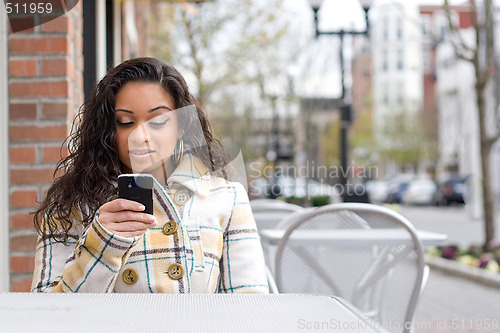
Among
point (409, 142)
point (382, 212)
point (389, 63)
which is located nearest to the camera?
point (382, 212)

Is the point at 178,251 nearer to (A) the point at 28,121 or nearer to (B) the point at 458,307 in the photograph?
(A) the point at 28,121

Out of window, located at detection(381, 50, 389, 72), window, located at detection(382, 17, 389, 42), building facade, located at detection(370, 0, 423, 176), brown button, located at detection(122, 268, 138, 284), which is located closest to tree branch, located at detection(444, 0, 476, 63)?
brown button, located at detection(122, 268, 138, 284)

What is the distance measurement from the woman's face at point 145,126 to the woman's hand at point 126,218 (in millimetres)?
320

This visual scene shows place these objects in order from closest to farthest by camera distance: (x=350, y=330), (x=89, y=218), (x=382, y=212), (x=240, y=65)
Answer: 1. (x=350, y=330)
2. (x=89, y=218)
3. (x=382, y=212)
4. (x=240, y=65)

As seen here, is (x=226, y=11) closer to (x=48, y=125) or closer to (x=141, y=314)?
(x=48, y=125)

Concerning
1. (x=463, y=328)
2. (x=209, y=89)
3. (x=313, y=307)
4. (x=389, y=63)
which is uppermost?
(x=389, y=63)

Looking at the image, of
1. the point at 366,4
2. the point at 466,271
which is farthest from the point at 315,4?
the point at 466,271

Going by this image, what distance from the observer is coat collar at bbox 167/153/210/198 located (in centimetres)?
186

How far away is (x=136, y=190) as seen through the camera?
1500mm

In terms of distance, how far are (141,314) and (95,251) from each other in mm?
510

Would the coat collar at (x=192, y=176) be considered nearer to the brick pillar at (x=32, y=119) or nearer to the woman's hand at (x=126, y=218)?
the woman's hand at (x=126, y=218)

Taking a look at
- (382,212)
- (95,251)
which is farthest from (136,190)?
(382,212)

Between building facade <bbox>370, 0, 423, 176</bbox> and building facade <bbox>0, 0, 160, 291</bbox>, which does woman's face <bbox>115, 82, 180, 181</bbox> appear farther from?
building facade <bbox>370, 0, 423, 176</bbox>

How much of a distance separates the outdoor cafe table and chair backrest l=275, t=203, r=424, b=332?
1579 mm
